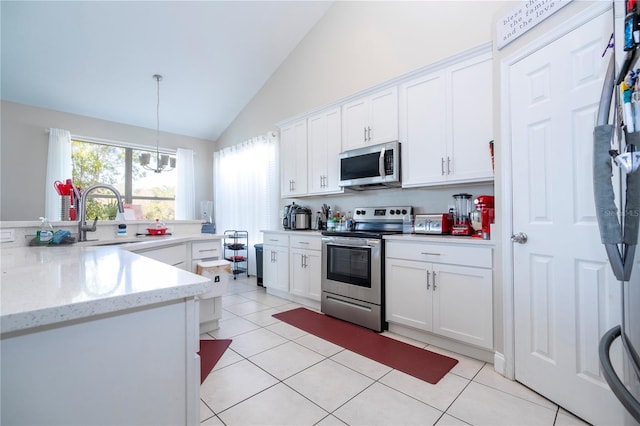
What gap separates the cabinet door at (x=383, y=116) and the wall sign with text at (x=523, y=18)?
1042 mm

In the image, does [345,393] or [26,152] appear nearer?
[345,393]

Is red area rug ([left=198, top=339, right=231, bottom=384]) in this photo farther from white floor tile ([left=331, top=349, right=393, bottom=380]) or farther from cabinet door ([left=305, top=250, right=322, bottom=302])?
cabinet door ([left=305, top=250, right=322, bottom=302])

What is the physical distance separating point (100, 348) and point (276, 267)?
3.27 m

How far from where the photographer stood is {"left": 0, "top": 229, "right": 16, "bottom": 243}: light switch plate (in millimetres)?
1807

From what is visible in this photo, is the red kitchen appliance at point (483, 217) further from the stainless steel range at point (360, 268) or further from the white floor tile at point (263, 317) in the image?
the white floor tile at point (263, 317)

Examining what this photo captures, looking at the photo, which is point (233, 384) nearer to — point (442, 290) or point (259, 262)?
point (442, 290)

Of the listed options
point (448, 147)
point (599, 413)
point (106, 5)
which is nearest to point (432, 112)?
point (448, 147)

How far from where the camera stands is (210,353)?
7.39 ft

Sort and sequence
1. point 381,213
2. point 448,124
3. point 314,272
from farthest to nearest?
point 314,272, point 381,213, point 448,124

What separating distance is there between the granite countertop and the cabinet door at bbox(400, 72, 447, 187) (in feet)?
7.80

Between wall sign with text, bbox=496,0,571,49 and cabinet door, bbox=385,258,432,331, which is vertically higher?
wall sign with text, bbox=496,0,571,49

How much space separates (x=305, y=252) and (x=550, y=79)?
2.68m


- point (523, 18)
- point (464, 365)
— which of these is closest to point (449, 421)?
point (464, 365)

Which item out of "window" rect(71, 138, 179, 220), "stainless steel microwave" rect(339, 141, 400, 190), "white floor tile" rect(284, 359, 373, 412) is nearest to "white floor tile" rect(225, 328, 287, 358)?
"white floor tile" rect(284, 359, 373, 412)
